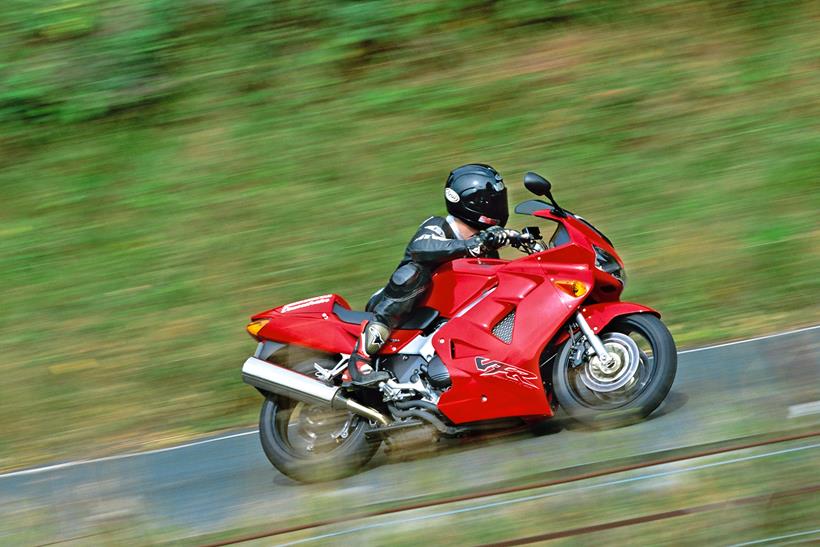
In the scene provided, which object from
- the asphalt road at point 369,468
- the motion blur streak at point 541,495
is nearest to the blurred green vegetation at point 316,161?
the asphalt road at point 369,468

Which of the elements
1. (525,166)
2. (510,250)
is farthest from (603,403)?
(525,166)

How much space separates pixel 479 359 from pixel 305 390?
3.42 ft

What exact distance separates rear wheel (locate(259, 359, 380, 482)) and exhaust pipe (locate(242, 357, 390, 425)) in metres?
0.13

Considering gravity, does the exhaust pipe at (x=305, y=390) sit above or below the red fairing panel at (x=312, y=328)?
below

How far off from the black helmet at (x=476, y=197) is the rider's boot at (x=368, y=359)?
828 millimetres

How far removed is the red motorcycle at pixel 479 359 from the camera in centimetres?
637

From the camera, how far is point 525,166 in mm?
11469

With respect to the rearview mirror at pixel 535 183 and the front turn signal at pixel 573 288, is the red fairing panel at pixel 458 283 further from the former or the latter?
the rearview mirror at pixel 535 183

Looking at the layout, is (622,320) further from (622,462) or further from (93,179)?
(93,179)

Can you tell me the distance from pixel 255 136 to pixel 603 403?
7167 mm

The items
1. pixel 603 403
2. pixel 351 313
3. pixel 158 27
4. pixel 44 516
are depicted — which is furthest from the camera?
pixel 158 27

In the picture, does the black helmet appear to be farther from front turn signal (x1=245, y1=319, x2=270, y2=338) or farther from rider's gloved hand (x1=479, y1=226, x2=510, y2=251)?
front turn signal (x1=245, y1=319, x2=270, y2=338)

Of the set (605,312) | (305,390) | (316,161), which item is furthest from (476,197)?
(316,161)

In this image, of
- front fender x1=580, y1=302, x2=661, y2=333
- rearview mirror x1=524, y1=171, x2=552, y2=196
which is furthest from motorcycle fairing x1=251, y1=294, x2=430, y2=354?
rearview mirror x1=524, y1=171, x2=552, y2=196
